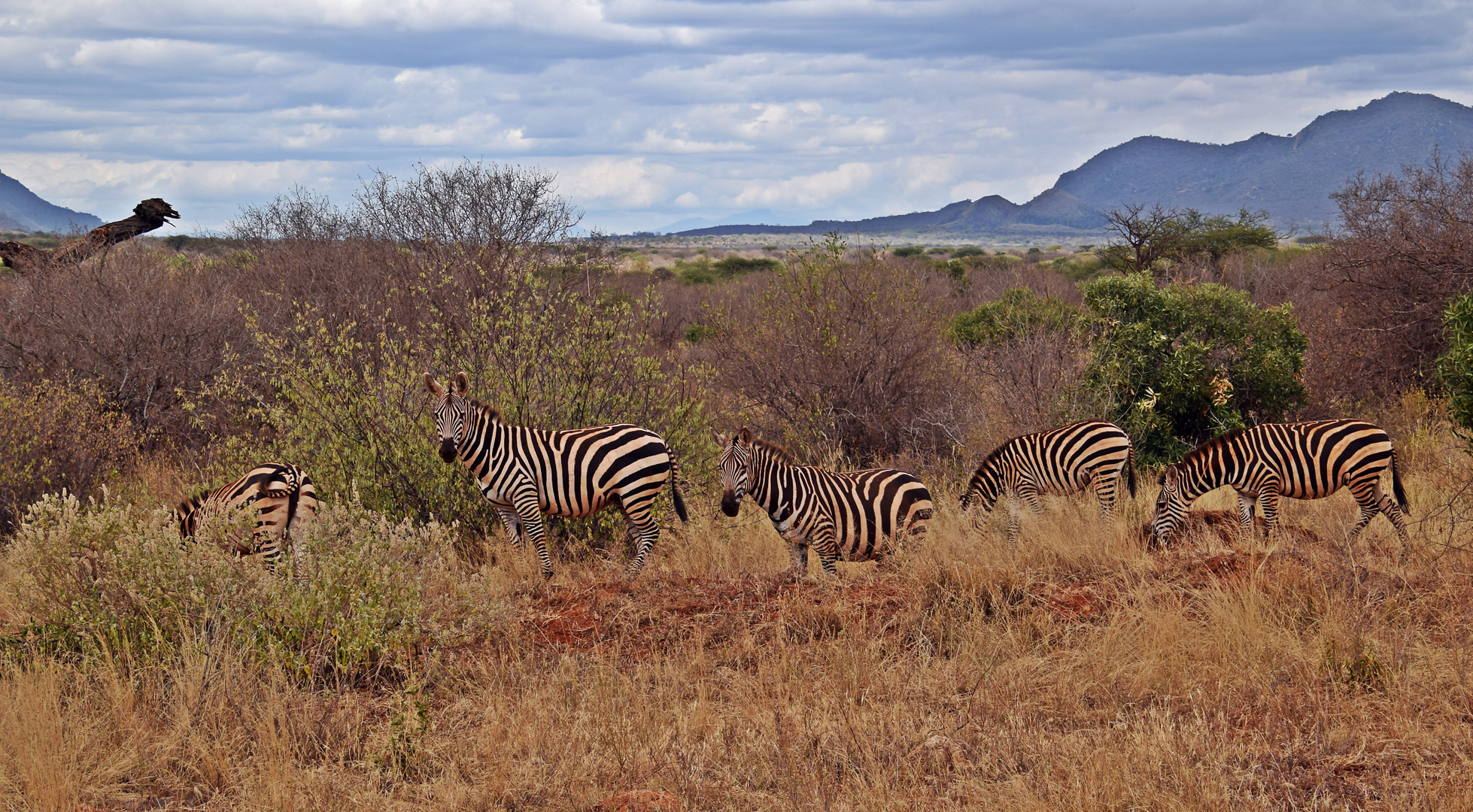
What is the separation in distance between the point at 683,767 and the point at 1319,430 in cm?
698

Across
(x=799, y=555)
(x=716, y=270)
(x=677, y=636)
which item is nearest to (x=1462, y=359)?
(x=799, y=555)

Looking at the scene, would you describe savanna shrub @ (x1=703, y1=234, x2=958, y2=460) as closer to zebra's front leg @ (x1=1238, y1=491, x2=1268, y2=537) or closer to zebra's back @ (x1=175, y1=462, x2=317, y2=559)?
zebra's front leg @ (x1=1238, y1=491, x2=1268, y2=537)

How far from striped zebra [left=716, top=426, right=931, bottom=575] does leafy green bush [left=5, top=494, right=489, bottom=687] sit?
243 centimetres

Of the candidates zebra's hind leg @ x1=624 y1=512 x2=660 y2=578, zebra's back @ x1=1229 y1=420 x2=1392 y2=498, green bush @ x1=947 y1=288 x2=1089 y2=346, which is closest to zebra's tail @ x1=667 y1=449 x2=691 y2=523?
zebra's hind leg @ x1=624 y1=512 x2=660 y2=578

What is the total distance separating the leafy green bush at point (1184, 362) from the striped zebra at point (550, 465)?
778 centimetres

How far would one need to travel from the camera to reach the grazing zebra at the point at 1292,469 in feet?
29.1

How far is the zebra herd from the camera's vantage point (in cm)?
802

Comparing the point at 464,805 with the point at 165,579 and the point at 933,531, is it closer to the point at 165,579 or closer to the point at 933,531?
the point at 165,579

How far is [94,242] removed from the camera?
1833 cm

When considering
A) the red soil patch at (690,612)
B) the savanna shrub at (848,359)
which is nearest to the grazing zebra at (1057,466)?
the red soil patch at (690,612)

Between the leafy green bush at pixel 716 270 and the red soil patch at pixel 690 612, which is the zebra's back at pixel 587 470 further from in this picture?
the leafy green bush at pixel 716 270

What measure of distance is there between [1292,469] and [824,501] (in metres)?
4.23

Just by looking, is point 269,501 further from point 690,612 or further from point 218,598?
point 690,612

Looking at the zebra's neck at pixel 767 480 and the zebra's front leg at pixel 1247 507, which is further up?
the zebra's neck at pixel 767 480
